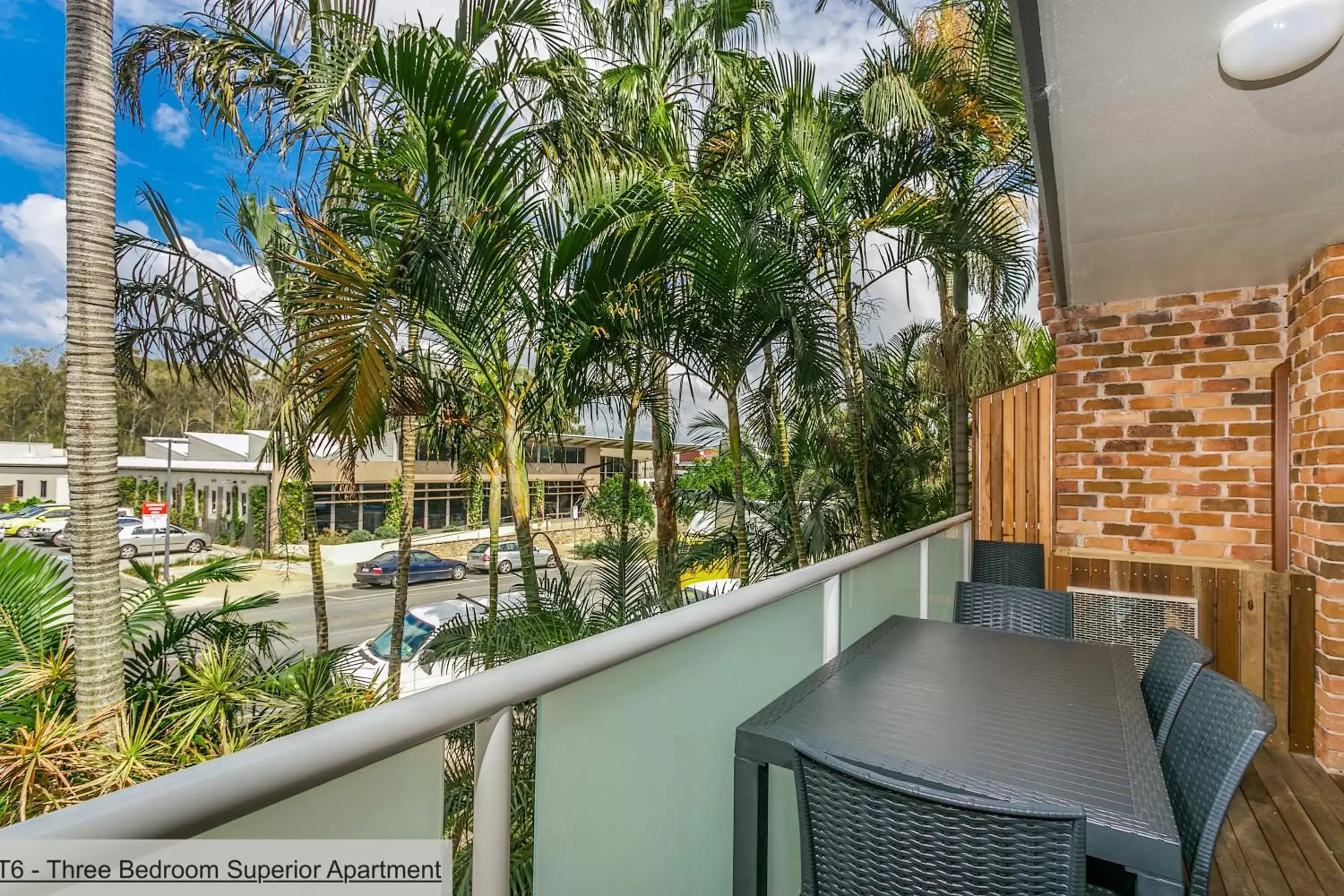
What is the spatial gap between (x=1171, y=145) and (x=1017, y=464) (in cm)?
230

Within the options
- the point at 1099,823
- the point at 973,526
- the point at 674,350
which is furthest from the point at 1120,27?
the point at 973,526

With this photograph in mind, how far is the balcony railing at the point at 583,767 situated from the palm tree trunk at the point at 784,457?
258cm

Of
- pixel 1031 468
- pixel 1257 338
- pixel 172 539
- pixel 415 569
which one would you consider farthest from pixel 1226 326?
Answer: pixel 172 539

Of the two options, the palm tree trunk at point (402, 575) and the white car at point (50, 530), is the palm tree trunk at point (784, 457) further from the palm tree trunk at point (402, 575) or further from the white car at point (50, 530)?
the white car at point (50, 530)

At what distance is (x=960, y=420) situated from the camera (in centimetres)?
579

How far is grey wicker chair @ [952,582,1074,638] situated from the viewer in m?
2.59

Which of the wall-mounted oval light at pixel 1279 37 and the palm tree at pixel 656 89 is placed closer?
the wall-mounted oval light at pixel 1279 37

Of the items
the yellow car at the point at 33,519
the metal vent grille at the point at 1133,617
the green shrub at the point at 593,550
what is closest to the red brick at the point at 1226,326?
the metal vent grille at the point at 1133,617

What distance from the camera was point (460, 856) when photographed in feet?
2.63

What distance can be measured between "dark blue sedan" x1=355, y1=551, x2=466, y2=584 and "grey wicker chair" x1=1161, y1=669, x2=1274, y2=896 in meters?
14.5

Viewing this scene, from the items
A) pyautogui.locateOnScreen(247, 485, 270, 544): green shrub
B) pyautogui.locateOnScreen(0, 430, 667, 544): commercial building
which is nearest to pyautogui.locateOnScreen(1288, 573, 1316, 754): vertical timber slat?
pyautogui.locateOnScreen(0, 430, 667, 544): commercial building

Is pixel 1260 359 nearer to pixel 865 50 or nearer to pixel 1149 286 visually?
pixel 1149 286

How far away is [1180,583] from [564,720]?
333cm

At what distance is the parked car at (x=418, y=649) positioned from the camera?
3896mm
